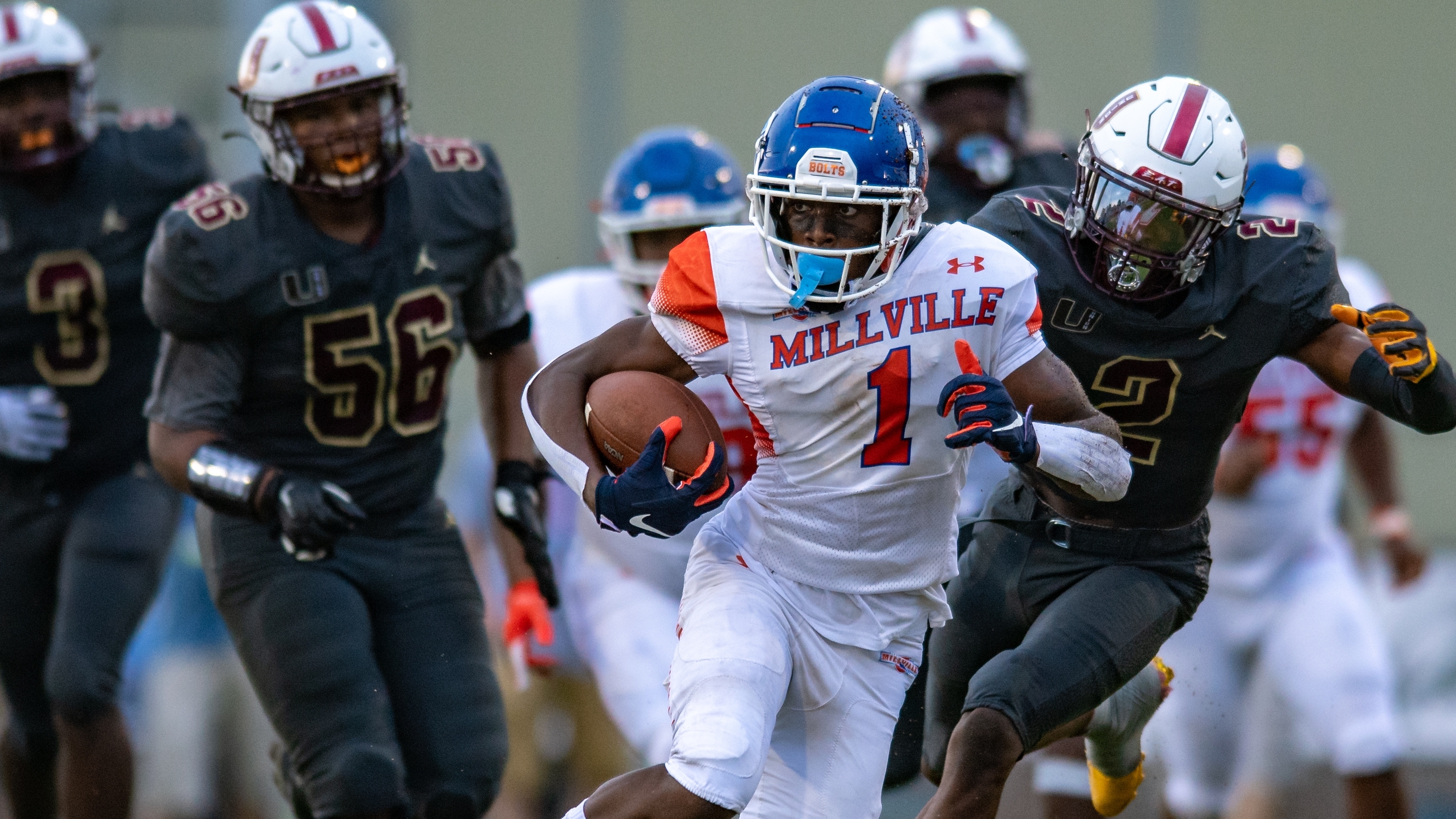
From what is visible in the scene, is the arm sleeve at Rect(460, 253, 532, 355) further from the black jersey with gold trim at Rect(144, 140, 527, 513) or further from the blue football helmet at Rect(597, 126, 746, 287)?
the blue football helmet at Rect(597, 126, 746, 287)

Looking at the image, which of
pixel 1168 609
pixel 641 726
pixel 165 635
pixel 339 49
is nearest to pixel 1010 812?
pixel 641 726

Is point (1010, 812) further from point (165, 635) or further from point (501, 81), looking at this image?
point (501, 81)

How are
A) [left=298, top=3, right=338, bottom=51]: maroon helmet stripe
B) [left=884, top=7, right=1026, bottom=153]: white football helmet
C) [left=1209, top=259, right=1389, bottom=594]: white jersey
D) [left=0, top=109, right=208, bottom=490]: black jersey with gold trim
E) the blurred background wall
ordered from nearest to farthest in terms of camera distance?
[left=298, top=3, right=338, bottom=51]: maroon helmet stripe → [left=0, top=109, right=208, bottom=490]: black jersey with gold trim → [left=1209, top=259, right=1389, bottom=594]: white jersey → [left=884, top=7, right=1026, bottom=153]: white football helmet → the blurred background wall

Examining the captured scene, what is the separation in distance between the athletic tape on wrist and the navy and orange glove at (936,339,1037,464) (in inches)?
26.7

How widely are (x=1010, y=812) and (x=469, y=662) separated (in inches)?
74.2

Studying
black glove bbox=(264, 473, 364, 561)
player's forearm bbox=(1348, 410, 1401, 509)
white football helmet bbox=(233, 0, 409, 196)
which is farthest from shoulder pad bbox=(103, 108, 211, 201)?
player's forearm bbox=(1348, 410, 1401, 509)

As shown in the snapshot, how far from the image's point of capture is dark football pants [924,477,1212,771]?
3.90 m

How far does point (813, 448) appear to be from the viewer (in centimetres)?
364

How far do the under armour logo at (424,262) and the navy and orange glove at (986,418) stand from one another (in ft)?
5.00

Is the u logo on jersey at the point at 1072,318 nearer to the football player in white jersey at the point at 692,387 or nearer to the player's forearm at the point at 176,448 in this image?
the football player in white jersey at the point at 692,387

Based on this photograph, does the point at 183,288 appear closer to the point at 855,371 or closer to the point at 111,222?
the point at 111,222

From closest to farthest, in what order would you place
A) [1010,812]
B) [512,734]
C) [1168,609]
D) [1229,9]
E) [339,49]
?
[1168,609] < [339,49] < [1010,812] < [512,734] < [1229,9]

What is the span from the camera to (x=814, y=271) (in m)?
3.49

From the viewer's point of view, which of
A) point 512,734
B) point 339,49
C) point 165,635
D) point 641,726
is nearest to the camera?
point 339,49
